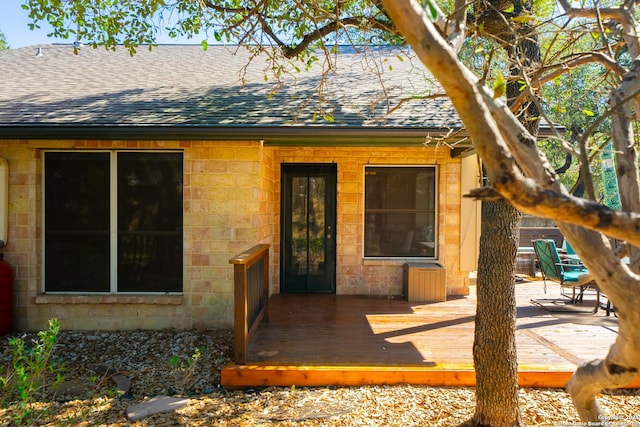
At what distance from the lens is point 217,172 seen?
5.83 m

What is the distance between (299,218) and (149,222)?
8.61 ft

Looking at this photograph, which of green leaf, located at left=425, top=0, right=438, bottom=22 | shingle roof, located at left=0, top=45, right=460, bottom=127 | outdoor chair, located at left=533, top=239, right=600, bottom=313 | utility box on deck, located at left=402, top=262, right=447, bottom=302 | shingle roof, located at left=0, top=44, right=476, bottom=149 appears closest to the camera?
green leaf, located at left=425, top=0, right=438, bottom=22

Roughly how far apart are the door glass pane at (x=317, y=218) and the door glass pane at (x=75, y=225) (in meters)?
3.24

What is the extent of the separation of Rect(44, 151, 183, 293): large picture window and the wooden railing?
1.22 metres

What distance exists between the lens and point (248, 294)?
466 centimetres

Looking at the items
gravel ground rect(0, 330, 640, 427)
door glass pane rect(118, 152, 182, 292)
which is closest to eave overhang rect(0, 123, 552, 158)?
door glass pane rect(118, 152, 182, 292)

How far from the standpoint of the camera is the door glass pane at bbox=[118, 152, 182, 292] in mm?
5875

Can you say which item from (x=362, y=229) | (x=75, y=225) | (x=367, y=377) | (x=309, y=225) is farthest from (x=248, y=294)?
(x=362, y=229)

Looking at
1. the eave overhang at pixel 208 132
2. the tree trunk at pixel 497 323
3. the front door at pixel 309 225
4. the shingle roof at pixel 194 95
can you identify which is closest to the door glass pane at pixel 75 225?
the eave overhang at pixel 208 132

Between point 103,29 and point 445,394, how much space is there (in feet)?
21.4

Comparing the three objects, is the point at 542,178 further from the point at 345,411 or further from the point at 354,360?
the point at 354,360

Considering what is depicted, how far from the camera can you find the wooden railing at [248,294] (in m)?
4.14

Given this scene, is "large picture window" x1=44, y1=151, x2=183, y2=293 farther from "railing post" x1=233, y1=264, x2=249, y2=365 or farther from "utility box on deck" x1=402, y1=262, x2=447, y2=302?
"utility box on deck" x1=402, y1=262, x2=447, y2=302

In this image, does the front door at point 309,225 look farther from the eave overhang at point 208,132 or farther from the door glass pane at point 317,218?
the eave overhang at point 208,132
